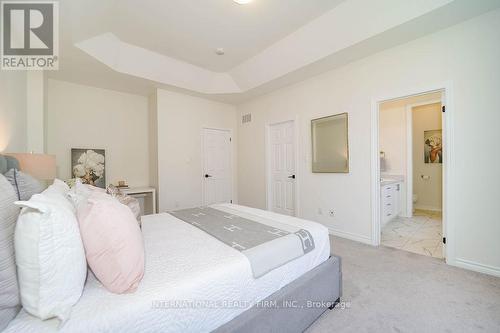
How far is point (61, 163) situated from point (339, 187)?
4631 mm

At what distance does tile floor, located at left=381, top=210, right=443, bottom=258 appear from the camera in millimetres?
2836

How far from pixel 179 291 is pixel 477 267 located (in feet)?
9.86

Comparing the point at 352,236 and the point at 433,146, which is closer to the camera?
the point at 352,236

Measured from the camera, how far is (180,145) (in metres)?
4.37

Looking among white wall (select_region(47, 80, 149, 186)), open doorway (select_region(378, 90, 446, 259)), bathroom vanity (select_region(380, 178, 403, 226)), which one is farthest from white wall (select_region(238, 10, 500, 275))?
white wall (select_region(47, 80, 149, 186))

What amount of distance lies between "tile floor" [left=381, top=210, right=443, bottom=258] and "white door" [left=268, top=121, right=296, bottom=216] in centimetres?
165

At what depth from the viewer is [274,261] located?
1325mm

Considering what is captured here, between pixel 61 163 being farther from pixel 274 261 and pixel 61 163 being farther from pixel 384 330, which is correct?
pixel 384 330

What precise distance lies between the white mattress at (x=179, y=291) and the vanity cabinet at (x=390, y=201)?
2.79 metres

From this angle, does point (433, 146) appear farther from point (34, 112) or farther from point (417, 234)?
point (34, 112)

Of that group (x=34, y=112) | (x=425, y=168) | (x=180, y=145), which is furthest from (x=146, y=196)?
(x=425, y=168)

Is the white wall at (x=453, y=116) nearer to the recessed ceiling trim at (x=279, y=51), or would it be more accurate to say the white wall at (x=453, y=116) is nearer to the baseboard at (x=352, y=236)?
the baseboard at (x=352, y=236)

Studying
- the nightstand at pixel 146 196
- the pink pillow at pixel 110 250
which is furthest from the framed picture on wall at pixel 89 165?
the pink pillow at pixel 110 250

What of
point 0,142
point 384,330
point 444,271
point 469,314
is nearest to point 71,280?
point 384,330
